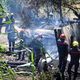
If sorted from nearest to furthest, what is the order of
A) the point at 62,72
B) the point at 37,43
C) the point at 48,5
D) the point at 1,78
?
the point at 1,78
the point at 62,72
the point at 37,43
the point at 48,5

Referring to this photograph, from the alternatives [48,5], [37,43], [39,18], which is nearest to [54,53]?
[37,43]

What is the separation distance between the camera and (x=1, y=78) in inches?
65.5

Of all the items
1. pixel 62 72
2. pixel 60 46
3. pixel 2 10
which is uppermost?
pixel 2 10

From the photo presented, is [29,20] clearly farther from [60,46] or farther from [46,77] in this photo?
[46,77]

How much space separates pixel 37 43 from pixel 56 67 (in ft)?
3.80

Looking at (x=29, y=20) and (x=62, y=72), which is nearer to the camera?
(x=62, y=72)

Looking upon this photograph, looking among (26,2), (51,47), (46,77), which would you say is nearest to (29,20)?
(26,2)

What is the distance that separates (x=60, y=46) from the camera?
10.3 metres

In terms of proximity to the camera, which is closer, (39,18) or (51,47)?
(51,47)

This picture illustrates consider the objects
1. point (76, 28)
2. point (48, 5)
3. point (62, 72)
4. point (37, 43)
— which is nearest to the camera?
point (62, 72)

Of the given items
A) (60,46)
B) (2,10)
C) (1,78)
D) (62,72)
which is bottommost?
(62,72)

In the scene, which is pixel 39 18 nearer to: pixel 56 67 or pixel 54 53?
pixel 54 53

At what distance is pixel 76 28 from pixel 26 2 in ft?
12.8

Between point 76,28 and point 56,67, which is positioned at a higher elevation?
point 76,28
